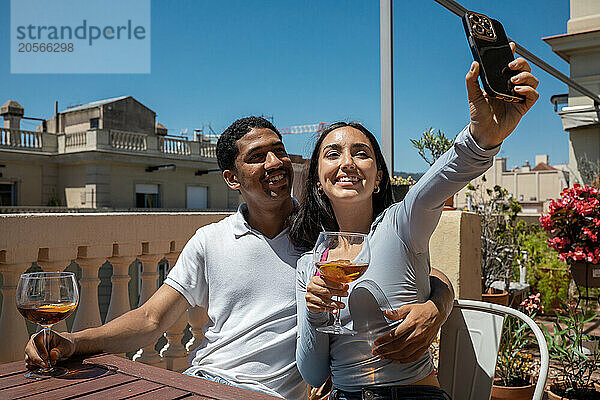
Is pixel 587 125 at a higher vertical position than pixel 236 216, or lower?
higher

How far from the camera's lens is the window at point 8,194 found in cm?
1983

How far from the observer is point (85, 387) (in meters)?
1.12

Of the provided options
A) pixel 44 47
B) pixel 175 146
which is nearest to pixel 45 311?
pixel 175 146

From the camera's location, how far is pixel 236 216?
181 cm

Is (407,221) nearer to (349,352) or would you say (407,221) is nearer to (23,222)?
(349,352)

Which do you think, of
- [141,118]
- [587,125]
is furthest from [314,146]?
[141,118]

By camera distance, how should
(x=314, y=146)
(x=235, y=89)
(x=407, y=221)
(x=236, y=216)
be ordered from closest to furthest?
(x=407, y=221)
(x=314, y=146)
(x=236, y=216)
(x=235, y=89)

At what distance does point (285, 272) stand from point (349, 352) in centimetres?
42

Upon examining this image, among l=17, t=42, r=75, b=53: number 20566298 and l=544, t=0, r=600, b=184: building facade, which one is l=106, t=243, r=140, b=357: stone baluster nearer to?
l=544, t=0, r=600, b=184: building facade

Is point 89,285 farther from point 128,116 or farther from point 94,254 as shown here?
point 128,116

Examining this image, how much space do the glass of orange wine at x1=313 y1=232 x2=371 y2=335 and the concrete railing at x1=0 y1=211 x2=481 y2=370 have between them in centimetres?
139

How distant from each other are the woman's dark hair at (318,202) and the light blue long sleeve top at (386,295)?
7.7 inches

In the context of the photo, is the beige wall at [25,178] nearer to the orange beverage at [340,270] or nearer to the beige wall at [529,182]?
the beige wall at [529,182]

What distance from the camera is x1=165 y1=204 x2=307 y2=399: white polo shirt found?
1.61m
